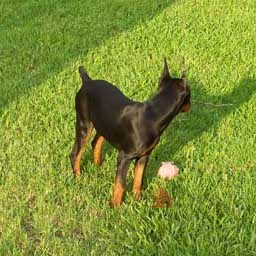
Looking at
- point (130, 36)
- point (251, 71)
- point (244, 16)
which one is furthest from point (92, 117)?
point (244, 16)

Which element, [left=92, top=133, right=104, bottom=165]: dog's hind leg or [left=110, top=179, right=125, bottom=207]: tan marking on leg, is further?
[left=92, top=133, right=104, bottom=165]: dog's hind leg

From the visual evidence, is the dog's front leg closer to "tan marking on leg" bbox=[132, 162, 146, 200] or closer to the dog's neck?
"tan marking on leg" bbox=[132, 162, 146, 200]

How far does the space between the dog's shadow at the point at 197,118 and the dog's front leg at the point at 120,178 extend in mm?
424

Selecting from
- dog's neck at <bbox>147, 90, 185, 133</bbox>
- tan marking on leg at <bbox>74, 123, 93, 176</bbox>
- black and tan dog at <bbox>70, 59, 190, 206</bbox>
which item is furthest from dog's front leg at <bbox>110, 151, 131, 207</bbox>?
tan marking on leg at <bbox>74, 123, 93, 176</bbox>

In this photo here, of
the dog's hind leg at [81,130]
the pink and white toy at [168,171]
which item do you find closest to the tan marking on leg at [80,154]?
the dog's hind leg at [81,130]

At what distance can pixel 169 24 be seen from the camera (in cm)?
884

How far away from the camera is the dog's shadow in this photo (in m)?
5.11

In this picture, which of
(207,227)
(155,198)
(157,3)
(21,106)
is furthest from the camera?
(157,3)

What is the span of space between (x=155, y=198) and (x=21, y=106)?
2.31 metres

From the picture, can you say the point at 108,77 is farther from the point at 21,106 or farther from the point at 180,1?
the point at 180,1

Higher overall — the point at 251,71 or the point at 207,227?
the point at 207,227

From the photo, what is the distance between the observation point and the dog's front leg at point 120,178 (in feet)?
13.5

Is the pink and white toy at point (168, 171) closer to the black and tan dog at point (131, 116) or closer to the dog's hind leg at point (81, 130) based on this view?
the black and tan dog at point (131, 116)

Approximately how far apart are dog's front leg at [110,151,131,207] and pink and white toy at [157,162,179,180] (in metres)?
0.54
